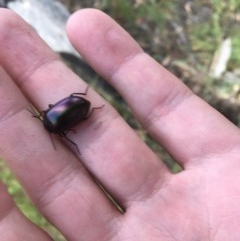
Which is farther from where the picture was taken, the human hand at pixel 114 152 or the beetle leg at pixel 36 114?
the beetle leg at pixel 36 114

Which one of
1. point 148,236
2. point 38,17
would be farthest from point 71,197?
point 38,17

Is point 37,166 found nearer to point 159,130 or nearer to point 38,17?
point 159,130

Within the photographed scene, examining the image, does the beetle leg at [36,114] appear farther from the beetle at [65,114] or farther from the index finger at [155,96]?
the index finger at [155,96]

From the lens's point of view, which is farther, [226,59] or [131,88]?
[226,59]

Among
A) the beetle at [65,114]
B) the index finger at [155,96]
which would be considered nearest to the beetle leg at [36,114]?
the beetle at [65,114]

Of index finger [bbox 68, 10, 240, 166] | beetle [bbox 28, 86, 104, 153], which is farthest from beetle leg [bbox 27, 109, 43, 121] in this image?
index finger [bbox 68, 10, 240, 166]
